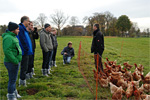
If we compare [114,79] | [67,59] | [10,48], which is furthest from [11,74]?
[67,59]

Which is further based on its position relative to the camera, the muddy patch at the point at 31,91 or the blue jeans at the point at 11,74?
the muddy patch at the point at 31,91

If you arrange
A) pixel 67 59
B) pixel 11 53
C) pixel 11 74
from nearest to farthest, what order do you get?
1. pixel 11 53
2. pixel 11 74
3. pixel 67 59

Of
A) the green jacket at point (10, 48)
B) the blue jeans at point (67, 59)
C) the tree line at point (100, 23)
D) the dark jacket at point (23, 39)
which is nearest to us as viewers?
the green jacket at point (10, 48)

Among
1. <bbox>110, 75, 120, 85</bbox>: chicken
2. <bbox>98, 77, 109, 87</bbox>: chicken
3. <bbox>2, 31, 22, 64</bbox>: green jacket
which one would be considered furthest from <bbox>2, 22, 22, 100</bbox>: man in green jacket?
<bbox>110, 75, 120, 85</bbox>: chicken

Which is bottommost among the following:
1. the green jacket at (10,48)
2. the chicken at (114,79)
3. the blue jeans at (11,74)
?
the chicken at (114,79)

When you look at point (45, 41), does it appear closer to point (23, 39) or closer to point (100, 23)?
point (23, 39)

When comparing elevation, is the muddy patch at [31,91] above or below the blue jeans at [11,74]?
below

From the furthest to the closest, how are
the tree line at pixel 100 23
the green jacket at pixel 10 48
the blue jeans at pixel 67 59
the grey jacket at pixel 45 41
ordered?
1. the tree line at pixel 100 23
2. the blue jeans at pixel 67 59
3. the grey jacket at pixel 45 41
4. the green jacket at pixel 10 48

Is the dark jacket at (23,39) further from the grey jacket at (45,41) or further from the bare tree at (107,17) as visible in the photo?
the bare tree at (107,17)

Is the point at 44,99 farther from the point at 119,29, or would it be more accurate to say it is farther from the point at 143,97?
the point at 119,29

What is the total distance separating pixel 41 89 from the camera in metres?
4.12

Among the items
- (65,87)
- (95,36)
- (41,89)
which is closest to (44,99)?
(41,89)

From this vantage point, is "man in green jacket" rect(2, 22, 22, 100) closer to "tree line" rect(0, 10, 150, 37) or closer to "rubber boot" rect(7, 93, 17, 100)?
"rubber boot" rect(7, 93, 17, 100)

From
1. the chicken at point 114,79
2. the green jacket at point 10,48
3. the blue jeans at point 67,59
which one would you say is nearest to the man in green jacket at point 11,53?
the green jacket at point 10,48
